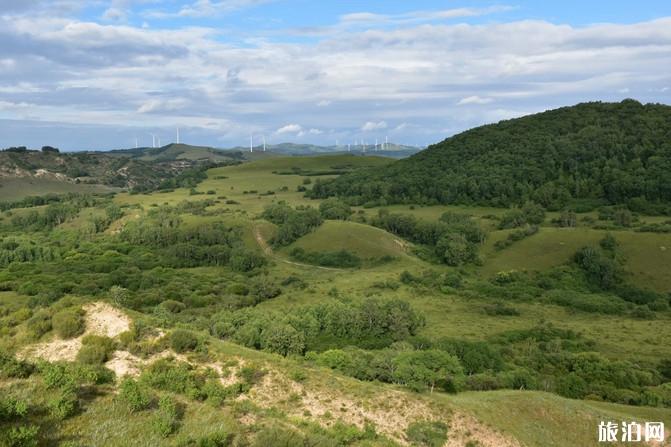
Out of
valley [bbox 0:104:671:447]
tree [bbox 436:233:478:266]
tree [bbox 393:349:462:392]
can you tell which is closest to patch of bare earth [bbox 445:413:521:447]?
valley [bbox 0:104:671:447]

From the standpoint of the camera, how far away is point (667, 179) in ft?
503

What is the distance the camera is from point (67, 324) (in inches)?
1286

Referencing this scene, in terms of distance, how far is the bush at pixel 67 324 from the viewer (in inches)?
1279

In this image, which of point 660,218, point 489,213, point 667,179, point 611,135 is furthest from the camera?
point 611,135

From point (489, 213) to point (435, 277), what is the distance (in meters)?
72.0

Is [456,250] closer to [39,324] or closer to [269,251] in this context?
[269,251]

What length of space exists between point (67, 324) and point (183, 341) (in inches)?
314

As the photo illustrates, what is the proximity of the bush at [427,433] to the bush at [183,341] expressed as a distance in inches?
566

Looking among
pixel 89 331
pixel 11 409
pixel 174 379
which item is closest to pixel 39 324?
pixel 89 331

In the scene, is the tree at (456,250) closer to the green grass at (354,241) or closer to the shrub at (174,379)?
the green grass at (354,241)

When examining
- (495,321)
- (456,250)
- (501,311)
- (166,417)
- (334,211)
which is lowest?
(495,321)

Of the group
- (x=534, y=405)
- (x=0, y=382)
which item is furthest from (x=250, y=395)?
(x=534, y=405)

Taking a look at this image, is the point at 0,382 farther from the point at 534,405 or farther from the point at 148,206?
the point at 148,206

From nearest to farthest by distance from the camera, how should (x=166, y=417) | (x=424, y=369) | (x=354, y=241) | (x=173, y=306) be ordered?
(x=166, y=417), (x=424, y=369), (x=173, y=306), (x=354, y=241)
